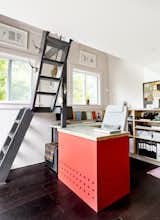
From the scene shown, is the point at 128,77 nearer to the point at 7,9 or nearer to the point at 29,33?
the point at 29,33

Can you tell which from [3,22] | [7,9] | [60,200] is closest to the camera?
[7,9]

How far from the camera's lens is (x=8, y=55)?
2828 mm

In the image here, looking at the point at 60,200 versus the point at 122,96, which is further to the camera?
the point at 122,96

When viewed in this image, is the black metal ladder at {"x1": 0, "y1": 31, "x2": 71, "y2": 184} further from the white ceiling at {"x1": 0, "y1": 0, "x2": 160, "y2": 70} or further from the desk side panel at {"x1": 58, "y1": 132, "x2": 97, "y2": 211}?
the desk side panel at {"x1": 58, "y1": 132, "x2": 97, "y2": 211}

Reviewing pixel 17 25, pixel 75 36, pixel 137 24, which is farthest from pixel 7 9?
pixel 17 25

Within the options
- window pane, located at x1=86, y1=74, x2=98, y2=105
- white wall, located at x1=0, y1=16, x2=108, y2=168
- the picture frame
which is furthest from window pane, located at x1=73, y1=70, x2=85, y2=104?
the picture frame

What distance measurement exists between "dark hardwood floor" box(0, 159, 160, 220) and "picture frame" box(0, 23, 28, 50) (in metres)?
2.46

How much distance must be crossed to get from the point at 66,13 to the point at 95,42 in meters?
0.78

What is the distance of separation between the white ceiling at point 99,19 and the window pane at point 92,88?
202 cm

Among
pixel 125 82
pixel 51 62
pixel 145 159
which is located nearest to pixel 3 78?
pixel 51 62

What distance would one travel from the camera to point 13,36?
2809 millimetres

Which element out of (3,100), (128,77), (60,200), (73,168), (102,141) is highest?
(128,77)

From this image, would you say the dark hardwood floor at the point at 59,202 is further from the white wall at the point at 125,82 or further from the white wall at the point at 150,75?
the white wall at the point at 150,75

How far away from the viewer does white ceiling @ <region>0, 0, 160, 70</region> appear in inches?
54.7
